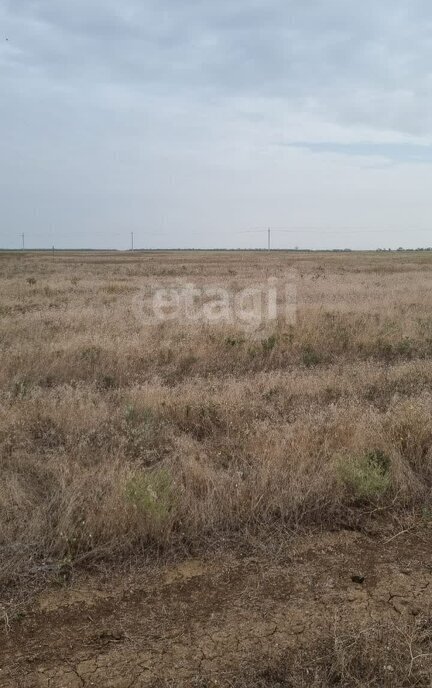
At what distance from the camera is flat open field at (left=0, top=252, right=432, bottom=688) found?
2.74 meters

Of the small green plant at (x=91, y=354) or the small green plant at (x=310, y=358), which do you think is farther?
the small green plant at (x=310, y=358)

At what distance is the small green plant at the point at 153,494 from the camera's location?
3879 mm

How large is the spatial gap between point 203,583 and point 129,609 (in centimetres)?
52

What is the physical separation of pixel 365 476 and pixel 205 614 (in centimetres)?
206

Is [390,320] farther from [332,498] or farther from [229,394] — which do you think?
[332,498]

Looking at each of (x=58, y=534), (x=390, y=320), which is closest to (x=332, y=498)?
(x=58, y=534)

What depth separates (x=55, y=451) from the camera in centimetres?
538

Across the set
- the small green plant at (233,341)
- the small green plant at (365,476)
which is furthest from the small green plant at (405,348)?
the small green plant at (365,476)

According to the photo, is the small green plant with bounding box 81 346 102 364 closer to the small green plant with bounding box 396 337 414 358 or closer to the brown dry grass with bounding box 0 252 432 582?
the brown dry grass with bounding box 0 252 432 582

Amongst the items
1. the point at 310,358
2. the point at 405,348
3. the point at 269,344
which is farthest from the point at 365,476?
the point at 405,348

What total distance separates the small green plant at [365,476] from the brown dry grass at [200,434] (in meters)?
0.01

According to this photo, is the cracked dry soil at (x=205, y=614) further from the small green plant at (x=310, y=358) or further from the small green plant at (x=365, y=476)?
the small green plant at (x=310, y=358)

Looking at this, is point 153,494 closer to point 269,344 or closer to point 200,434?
point 200,434

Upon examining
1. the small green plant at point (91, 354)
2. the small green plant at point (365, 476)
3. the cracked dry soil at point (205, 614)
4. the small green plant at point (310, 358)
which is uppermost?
the small green plant at point (91, 354)
